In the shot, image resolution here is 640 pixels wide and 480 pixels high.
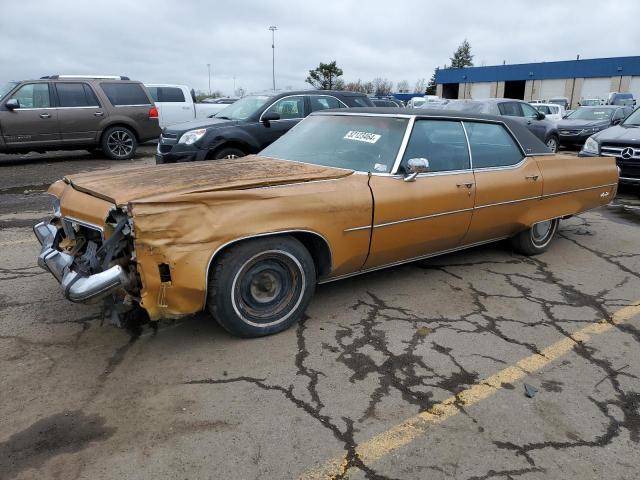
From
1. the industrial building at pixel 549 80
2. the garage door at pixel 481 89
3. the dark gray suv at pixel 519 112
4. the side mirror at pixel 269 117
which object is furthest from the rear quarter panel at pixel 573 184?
the garage door at pixel 481 89

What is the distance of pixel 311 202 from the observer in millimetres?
3500

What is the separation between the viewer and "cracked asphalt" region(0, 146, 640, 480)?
241 cm

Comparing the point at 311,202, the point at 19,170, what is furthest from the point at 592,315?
the point at 19,170

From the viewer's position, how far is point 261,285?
349 cm

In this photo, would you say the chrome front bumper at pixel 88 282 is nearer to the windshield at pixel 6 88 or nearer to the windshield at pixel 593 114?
the windshield at pixel 6 88

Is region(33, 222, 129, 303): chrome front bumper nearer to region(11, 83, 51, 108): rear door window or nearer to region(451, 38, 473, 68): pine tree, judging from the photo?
region(11, 83, 51, 108): rear door window

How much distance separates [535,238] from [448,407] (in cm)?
323

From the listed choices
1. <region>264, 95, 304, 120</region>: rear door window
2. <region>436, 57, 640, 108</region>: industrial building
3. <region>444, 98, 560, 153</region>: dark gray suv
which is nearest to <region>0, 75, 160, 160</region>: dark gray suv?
<region>264, 95, 304, 120</region>: rear door window

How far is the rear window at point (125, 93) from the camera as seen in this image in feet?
40.3

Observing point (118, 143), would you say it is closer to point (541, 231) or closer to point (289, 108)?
point (289, 108)

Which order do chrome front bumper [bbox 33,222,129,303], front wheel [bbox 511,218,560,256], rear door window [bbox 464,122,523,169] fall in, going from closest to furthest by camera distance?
chrome front bumper [bbox 33,222,129,303] < rear door window [bbox 464,122,523,169] < front wheel [bbox 511,218,560,256]

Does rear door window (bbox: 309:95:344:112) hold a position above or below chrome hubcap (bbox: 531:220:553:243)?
above

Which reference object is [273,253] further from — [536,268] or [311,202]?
[536,268]

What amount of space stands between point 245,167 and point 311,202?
889 millimetres
